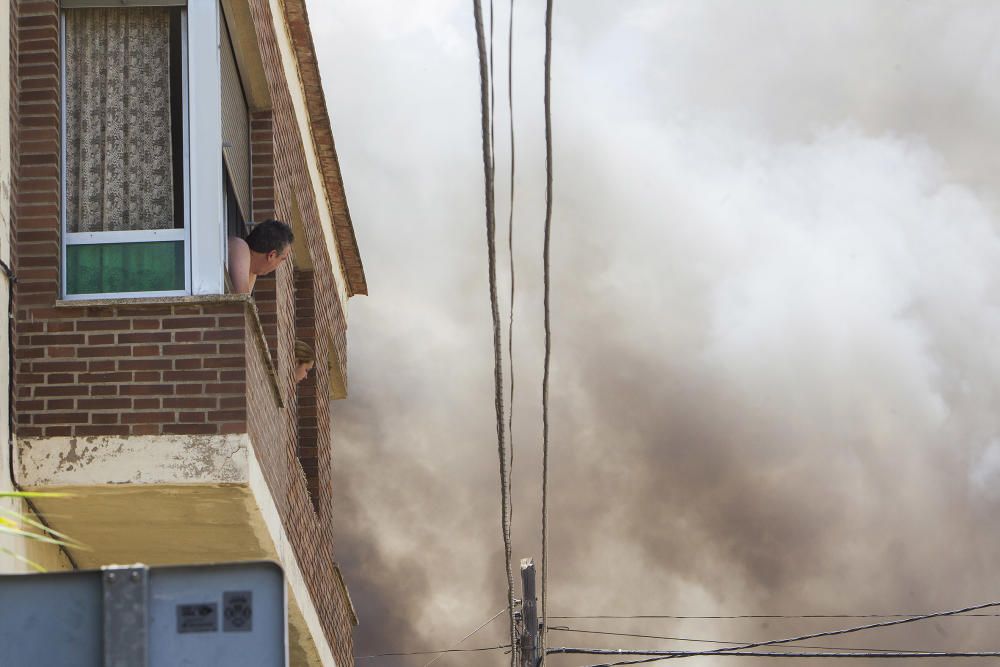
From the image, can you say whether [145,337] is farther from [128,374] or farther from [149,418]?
[149,418]

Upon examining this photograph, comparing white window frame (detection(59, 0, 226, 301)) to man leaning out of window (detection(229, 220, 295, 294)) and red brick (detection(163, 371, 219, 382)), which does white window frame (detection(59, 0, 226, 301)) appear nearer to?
red brick (detection(163, 371, 219, 382))

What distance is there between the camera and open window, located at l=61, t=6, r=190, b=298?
796 cm

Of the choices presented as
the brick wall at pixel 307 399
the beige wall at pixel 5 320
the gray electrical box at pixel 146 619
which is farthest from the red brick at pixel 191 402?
the brick wall at pixel 307 399

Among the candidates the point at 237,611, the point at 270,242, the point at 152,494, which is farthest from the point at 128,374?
the point at 237,611

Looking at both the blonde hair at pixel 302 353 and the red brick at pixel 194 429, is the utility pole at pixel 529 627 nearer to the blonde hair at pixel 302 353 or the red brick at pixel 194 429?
the blonde hair at pixel 302 353

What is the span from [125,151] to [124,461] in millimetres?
1666

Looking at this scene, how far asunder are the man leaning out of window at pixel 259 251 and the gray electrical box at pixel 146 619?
575 cm

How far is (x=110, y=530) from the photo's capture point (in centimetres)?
814

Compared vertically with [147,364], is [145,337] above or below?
above

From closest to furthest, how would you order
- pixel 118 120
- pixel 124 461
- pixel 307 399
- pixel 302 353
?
pixel 124 461, pixel 118 120, pixel 302 353, pixel 307 399

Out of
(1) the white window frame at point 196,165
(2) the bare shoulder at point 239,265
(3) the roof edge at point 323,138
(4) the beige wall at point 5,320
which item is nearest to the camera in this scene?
(4) the beige wall at point 5,320

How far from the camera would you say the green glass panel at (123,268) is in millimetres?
7918

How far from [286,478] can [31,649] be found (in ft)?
22.3

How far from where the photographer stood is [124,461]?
7547 millimetres
